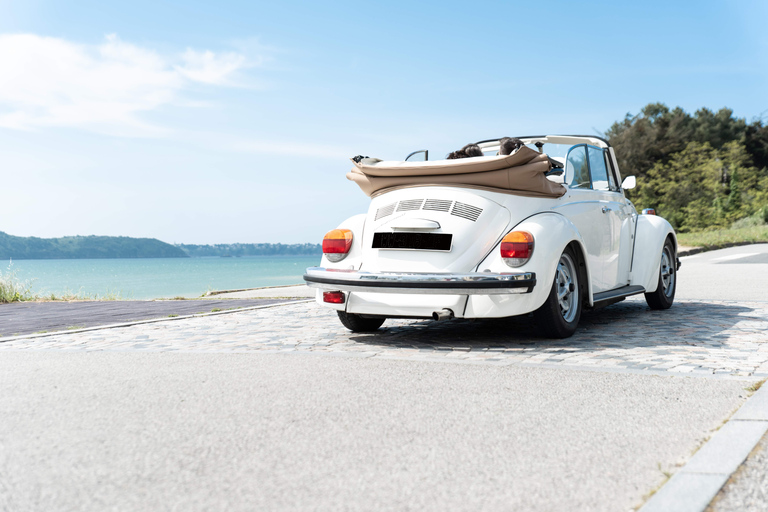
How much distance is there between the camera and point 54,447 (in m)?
3.37

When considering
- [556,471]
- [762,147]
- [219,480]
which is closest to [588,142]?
[556,471]

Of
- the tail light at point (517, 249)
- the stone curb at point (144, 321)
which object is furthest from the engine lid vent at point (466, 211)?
the stone curb at point (144, 321)

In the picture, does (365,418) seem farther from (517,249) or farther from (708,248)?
(708,248)

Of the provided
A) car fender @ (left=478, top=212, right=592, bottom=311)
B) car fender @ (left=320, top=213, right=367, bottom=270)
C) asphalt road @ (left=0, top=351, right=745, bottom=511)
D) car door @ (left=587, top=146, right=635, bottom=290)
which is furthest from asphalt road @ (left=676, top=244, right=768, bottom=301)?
asphalt road @ (left=0, top=351, right=745, bottom=511)

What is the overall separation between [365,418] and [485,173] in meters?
3.06

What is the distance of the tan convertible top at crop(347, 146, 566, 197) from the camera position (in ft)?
20.4

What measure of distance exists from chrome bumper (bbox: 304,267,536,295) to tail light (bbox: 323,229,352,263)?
34cm

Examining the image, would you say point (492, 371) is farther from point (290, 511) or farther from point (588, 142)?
point (588, 142)

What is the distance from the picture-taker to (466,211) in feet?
20.1

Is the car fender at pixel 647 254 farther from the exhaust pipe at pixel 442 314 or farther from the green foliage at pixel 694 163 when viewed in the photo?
the green foliage at pixel 694 163

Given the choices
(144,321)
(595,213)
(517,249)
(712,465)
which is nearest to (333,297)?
(517,249)

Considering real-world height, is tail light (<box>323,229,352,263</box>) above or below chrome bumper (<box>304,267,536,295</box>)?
above

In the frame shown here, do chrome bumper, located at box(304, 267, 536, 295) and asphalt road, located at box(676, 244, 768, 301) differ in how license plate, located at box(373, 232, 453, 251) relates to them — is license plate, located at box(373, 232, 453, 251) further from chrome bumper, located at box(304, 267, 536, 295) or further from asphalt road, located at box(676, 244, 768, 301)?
asphalt road, located at box(676, 244, 768, 301)

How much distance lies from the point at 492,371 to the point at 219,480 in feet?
8.46
